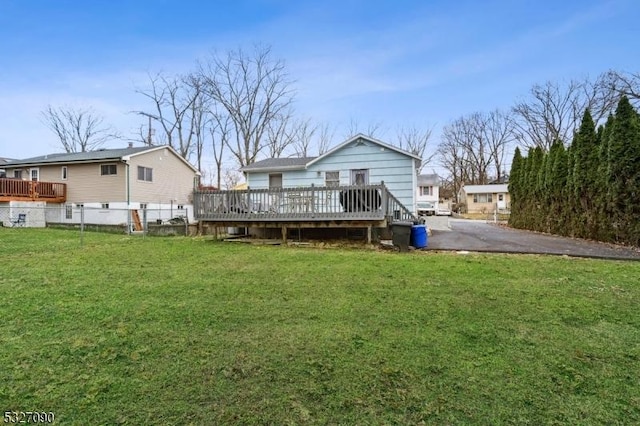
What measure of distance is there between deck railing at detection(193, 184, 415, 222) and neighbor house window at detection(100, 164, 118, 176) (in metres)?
11.2

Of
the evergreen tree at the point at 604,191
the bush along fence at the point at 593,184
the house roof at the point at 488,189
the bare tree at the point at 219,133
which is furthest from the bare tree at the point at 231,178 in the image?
the evergreen tree at the point at 604,191

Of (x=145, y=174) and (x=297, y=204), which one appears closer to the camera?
(x=297, y=204)

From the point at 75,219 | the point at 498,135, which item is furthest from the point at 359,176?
the point at 498,135

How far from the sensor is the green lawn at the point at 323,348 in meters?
2.26

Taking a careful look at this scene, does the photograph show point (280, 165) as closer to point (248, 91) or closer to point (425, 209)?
point (248, 91)

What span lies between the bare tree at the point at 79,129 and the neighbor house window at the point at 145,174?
17.5m

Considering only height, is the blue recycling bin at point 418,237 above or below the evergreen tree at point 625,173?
below

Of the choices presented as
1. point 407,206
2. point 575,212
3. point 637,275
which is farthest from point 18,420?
point 575,212

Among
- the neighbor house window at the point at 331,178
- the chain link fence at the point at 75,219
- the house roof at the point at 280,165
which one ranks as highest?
the house roof at the point at 280,165

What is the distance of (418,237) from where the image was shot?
9883mm

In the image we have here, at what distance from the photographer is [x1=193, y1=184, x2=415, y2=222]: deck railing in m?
9.90

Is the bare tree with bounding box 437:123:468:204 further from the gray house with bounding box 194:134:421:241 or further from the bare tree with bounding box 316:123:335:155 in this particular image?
the gray house with bounding box 194:134:421:241

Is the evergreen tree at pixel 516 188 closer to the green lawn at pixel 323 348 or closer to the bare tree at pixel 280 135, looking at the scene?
the green lawn at pixel 323 348

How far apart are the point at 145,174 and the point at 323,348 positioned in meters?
21.1
